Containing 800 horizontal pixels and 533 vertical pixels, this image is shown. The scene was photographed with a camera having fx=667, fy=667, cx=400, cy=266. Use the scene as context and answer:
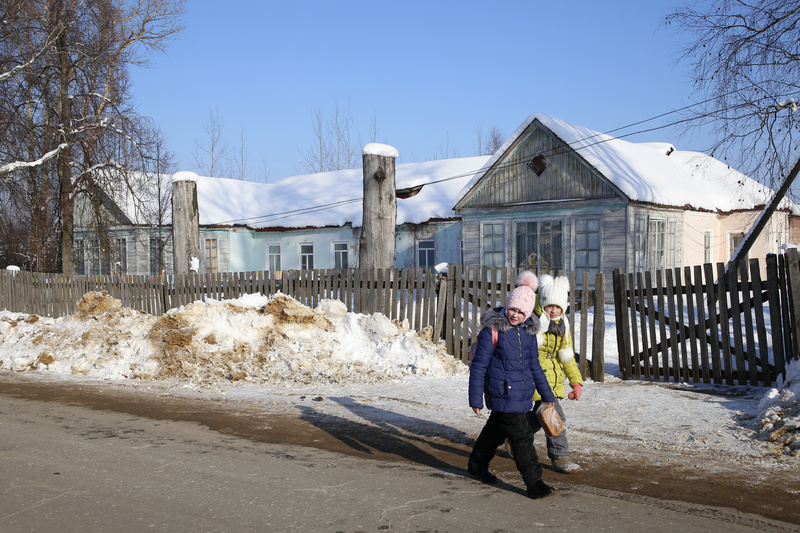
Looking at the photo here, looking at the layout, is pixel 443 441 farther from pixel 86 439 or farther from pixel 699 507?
pixel 86 439

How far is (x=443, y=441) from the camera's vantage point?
614 centimetres

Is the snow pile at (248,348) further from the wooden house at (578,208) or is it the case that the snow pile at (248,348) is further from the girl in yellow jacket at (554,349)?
the wooden house at (578,208)

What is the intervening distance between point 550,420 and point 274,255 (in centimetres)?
2431

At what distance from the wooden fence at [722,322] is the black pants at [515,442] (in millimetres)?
4038

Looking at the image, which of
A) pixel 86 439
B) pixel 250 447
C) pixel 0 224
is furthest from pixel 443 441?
pixel 0 224

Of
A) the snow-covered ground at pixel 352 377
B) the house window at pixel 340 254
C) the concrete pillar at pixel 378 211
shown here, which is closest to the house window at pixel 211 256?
the house window at pixel 340 254

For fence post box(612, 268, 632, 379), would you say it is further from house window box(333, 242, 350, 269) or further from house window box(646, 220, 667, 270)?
house window box(333, 242, 350, 269)

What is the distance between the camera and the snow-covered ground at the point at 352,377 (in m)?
5.83

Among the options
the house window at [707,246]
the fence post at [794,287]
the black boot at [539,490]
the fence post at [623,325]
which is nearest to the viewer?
the black boot at [539,490]

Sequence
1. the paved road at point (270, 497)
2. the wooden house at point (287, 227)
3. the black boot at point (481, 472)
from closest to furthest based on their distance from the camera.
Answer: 1. the paved road at point (270, 497)
2. the black boot at point (481, 472)
3. the wooden house at point (287, 227)

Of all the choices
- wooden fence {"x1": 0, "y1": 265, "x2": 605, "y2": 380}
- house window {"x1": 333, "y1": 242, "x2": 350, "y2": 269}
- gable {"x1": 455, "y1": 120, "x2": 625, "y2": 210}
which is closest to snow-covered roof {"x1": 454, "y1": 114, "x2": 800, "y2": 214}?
gable {"x1": 455, "y1": 120, "x2": 625, "y2": 210}

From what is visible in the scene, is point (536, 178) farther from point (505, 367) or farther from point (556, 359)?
point (505, 367)

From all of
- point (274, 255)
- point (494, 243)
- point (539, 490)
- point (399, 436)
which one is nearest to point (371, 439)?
point (399, 436)

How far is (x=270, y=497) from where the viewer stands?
4.56 metres
